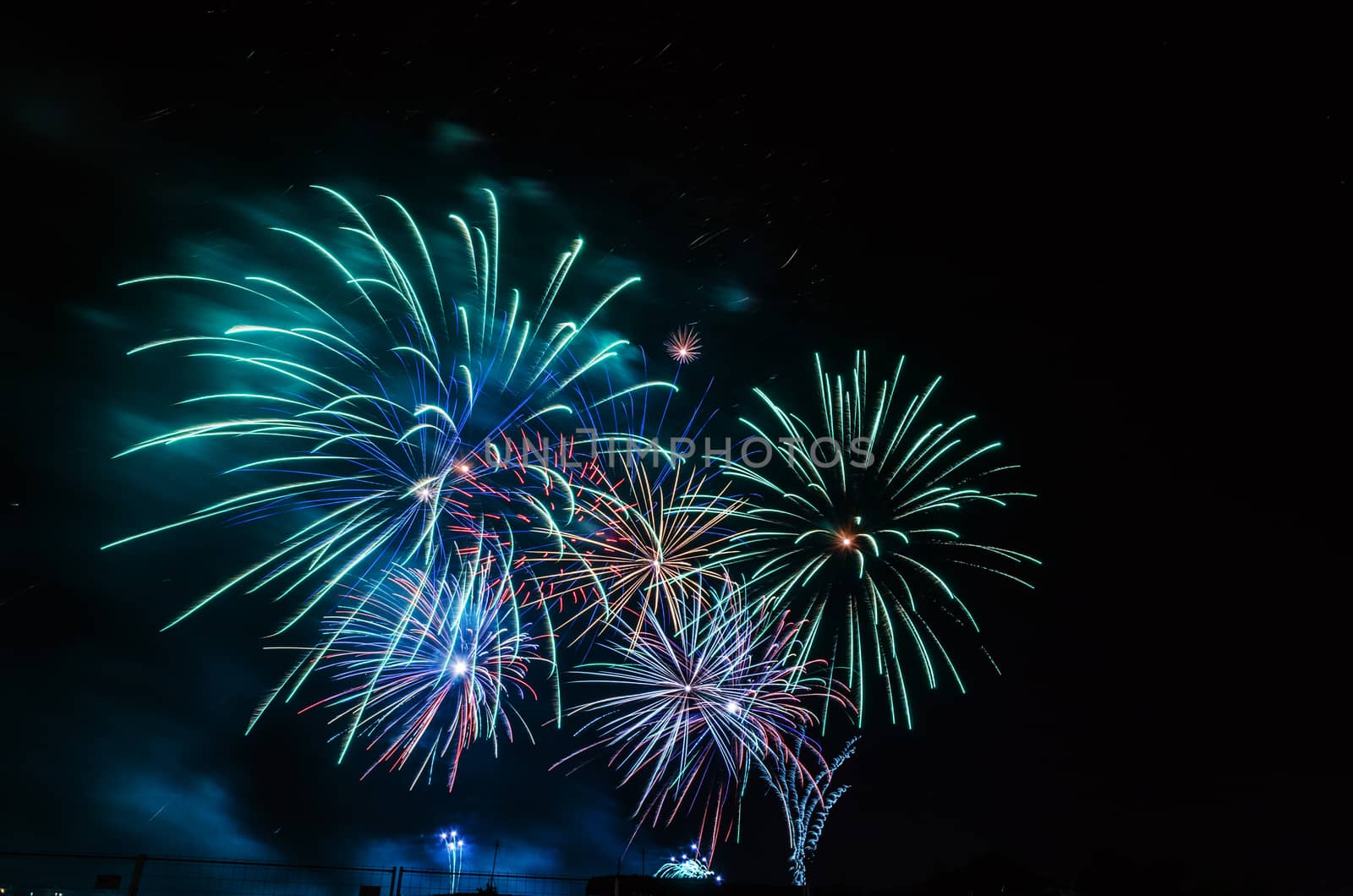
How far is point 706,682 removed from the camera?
860 inches

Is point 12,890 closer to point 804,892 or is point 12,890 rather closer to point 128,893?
point 128,893

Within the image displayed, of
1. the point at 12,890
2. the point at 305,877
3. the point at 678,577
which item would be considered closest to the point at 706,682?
the point at 678,577

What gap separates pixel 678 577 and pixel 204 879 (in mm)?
11531

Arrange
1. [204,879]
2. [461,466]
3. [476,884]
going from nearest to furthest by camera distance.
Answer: [204,879]
[476,884]
[461,466]

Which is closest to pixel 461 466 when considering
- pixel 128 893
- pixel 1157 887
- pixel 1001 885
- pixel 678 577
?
pixel 678 577

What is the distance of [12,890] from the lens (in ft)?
42.6

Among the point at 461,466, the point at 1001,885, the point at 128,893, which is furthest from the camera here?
the point at 1001,885

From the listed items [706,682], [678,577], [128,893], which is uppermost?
[678,577]

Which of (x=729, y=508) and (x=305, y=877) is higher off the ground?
(x=729, y=508)

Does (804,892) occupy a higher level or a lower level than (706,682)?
lower

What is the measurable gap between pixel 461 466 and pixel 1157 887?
4459 centimetres

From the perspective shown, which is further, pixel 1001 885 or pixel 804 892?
pixel 1001 885

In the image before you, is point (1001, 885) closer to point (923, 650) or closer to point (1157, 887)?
point (1157, 887)

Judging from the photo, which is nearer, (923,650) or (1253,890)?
(923,650)
